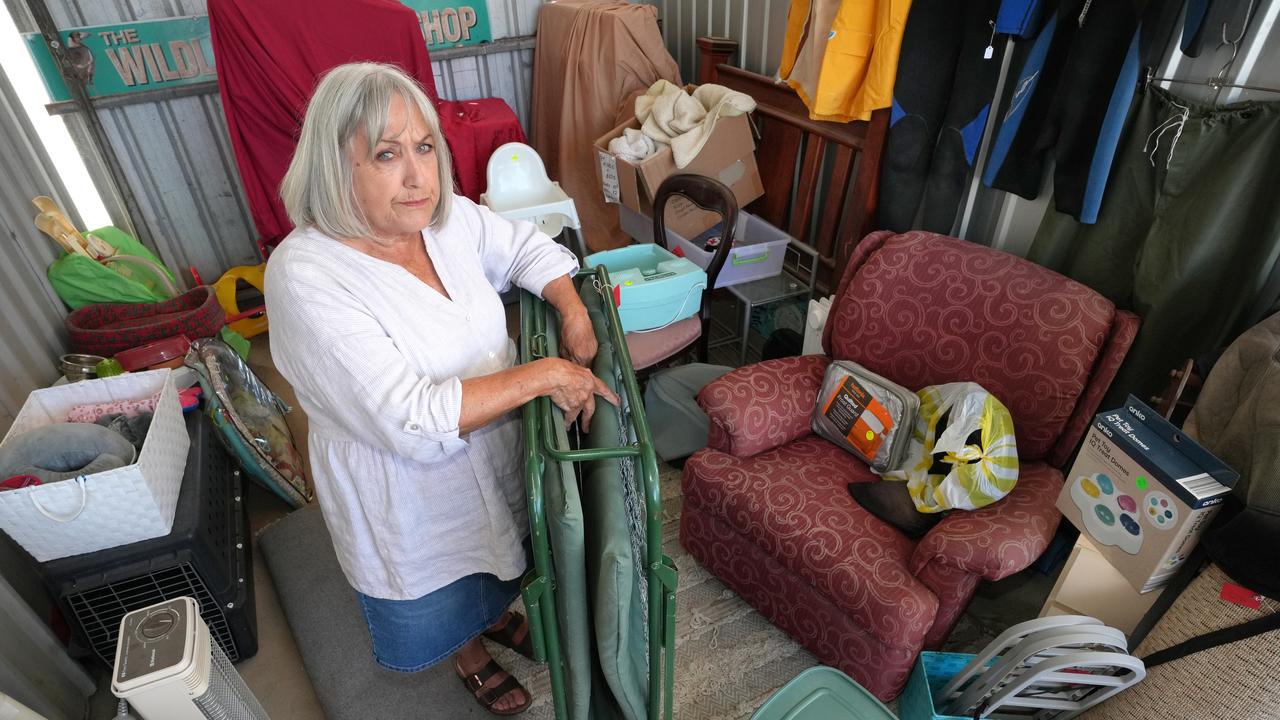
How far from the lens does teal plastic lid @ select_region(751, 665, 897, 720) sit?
1260 mm

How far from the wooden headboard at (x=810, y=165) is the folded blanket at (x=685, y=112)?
0.64ft

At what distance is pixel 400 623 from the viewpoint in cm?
138

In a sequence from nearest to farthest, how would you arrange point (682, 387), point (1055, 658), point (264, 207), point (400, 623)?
point (1055, 658)
point (400, 623)
point (682, 387)
point (264, 207)

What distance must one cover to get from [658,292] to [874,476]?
0.87 meters

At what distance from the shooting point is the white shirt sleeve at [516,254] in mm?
1457

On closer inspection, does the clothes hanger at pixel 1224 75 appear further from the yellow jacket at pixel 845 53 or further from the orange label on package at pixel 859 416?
the orange label on package at pixel 859 416

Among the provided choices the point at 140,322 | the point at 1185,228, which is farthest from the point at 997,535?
the point at 140,322

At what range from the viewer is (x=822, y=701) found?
4.20 ft

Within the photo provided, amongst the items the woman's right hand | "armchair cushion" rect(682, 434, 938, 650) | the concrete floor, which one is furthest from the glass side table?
the woman's right hand

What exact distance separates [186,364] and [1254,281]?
2.97m

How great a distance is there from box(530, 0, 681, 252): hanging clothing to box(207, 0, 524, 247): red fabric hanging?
29.5 inches

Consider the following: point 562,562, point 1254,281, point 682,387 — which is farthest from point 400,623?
point 1254,281

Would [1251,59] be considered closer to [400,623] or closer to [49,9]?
[400,623]

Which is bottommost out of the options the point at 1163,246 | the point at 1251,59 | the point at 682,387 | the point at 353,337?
the point at 682,387
